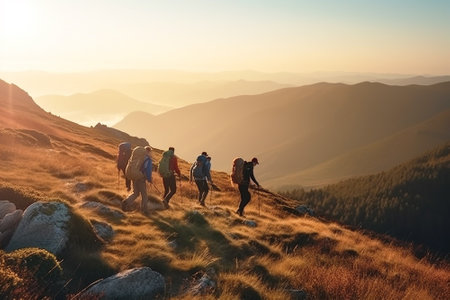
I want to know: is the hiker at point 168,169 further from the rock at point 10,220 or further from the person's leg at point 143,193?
the rock at point 10,220

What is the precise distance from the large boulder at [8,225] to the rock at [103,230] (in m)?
2.30

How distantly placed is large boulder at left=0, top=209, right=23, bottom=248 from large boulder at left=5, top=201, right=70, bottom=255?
1.02 feet

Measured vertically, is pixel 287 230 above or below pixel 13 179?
below

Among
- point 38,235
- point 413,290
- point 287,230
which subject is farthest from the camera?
point 287,230

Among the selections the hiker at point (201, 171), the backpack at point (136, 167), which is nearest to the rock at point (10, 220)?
the backpack at point (136, 167)

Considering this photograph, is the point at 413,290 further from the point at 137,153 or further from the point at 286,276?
the point at 137,153

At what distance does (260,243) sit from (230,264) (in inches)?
125

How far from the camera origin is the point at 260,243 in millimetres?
14969

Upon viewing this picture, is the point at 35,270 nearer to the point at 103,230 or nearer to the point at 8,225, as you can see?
the point at 8,225

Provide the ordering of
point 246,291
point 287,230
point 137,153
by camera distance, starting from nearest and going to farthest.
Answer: point 246,291 < point 137,153 < point 287,230

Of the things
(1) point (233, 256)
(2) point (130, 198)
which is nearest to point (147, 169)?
(2) point (130, 198)

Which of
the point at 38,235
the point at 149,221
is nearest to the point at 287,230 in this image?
the point at 149,221

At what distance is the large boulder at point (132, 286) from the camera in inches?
315

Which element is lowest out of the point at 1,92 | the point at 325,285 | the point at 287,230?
the point at 287,230
